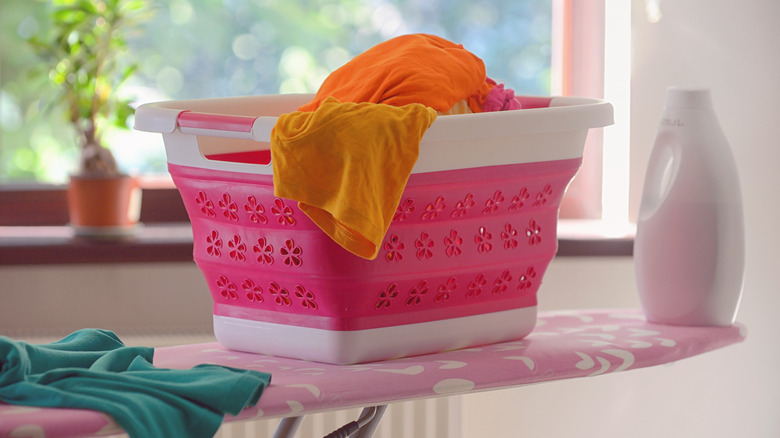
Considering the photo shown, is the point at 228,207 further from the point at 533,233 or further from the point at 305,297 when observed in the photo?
the point at 533,233

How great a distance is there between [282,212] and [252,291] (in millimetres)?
109

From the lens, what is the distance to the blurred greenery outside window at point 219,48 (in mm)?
1903

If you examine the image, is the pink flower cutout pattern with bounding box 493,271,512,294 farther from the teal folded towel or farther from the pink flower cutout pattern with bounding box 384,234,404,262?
the teal folded towel

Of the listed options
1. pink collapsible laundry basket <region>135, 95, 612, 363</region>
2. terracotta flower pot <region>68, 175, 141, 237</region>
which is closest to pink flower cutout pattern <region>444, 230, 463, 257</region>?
pink collapsible laundry basket <region>135, 95, 612, 363</region>

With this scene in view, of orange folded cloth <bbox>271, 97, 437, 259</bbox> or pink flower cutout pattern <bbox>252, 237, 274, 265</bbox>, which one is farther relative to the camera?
pink flower cutout pattern <bbox>252, 237, 274, 265</bbox>

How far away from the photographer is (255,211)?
90 cm

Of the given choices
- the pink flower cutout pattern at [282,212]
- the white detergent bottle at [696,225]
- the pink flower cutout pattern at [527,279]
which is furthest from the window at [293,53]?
the pink flower cutout pattern at [282,212]

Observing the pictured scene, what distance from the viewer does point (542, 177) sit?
38.9 inches

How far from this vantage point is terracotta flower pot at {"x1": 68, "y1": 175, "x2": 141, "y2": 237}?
1.70m

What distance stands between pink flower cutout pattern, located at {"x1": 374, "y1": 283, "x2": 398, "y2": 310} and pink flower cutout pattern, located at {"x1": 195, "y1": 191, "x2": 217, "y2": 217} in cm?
19

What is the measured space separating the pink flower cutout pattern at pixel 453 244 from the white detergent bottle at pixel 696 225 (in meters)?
0.30

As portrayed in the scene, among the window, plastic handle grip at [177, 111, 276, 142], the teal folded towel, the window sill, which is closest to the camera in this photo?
the teal folded towel

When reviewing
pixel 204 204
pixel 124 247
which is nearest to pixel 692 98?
pixel 204 204

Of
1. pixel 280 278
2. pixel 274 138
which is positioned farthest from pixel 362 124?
pixel 280 278
